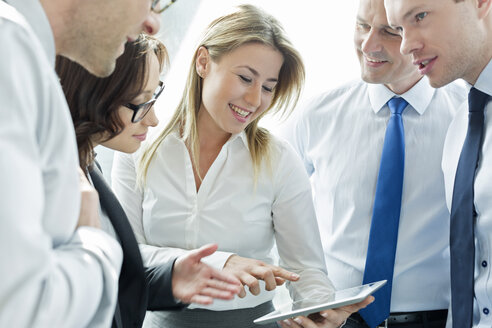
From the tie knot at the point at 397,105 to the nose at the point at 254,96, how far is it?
54 cm

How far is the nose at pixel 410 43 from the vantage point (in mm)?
1790

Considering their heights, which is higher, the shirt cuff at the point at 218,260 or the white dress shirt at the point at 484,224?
the white dress shirt at the point at 484,224

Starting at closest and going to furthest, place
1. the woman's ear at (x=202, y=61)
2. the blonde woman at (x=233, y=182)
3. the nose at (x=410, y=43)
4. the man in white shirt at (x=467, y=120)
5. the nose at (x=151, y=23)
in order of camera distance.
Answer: the nose at (x=151, y=23) → the man in white shirt at (x=467, y=120) → the nose at (x=410, y=43) → the blonde woman at (x=233, y=182) → the woman's ear at (x=202, y=61)

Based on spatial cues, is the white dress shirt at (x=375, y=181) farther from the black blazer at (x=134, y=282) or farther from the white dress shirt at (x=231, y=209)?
the black blazer at (x=134, y=282)

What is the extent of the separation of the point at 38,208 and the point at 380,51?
163 centimetres

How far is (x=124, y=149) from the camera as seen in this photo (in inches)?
67.2

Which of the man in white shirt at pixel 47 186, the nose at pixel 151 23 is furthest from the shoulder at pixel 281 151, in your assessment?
the man in white shirt at pixel 47 186

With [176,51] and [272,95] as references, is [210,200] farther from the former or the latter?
[176,51]

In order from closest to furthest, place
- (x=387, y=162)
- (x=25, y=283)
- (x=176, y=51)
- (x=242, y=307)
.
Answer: (x=25, y=283) < (x=242, y=307) < (x=387, y=162) < (x=176, y=51)

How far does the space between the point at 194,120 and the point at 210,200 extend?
325 mm

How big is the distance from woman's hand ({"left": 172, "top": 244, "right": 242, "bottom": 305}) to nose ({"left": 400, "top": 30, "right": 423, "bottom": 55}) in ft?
3.30

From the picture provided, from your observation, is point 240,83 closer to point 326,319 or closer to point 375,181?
point 375,181

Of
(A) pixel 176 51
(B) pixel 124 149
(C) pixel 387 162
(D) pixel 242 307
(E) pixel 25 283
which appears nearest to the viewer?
(E) pixel 25 283

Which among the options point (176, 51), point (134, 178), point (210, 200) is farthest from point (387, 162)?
point (176, 51)
